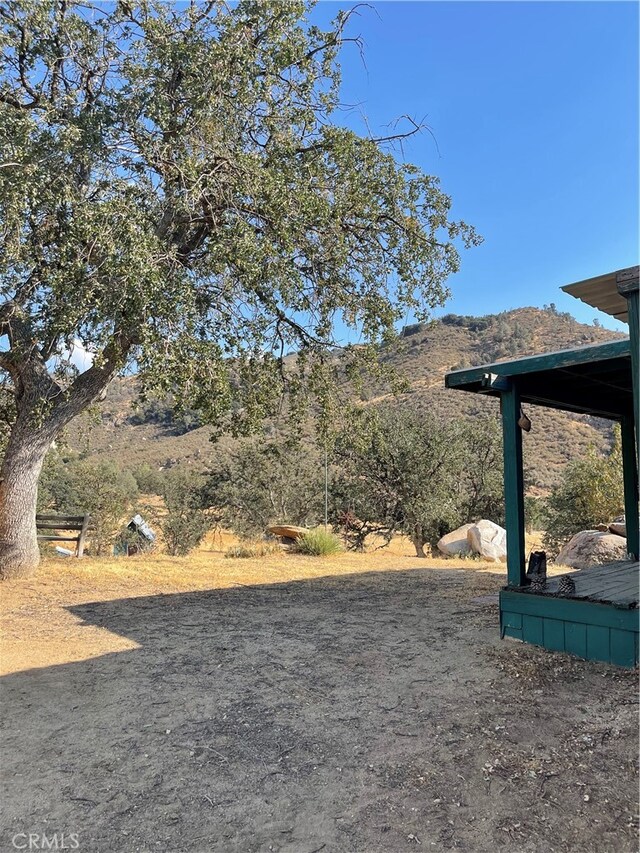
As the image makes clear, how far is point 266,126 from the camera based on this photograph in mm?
7809

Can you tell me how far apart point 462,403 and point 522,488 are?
90.8ft

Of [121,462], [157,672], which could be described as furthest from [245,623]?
[121,462]

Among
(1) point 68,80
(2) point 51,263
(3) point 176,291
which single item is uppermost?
(1) point 68,80

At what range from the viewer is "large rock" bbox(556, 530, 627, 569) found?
10336 millimetres

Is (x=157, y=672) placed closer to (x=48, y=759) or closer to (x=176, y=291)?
(x=48, y=759)

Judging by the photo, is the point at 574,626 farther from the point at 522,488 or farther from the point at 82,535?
the point at 82,535

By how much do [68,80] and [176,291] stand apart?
3554 mm

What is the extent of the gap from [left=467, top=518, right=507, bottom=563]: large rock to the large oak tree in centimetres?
613

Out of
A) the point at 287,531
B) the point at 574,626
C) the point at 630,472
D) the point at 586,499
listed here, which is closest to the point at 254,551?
the point at 287,531

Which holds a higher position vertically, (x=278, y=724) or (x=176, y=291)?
(x=176, y=291)

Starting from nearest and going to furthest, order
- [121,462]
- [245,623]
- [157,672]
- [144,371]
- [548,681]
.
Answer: [548,681] < [157,672] < [245,623] < [144,371] < [121,462]

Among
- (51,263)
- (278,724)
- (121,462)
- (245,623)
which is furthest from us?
(121,462)

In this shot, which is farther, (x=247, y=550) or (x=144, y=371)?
(x=247, y=550)

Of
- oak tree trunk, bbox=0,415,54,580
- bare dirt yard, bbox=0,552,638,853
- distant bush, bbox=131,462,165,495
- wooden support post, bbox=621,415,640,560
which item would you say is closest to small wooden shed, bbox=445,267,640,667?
bare dirt yard, bbox=0,552,638,853
